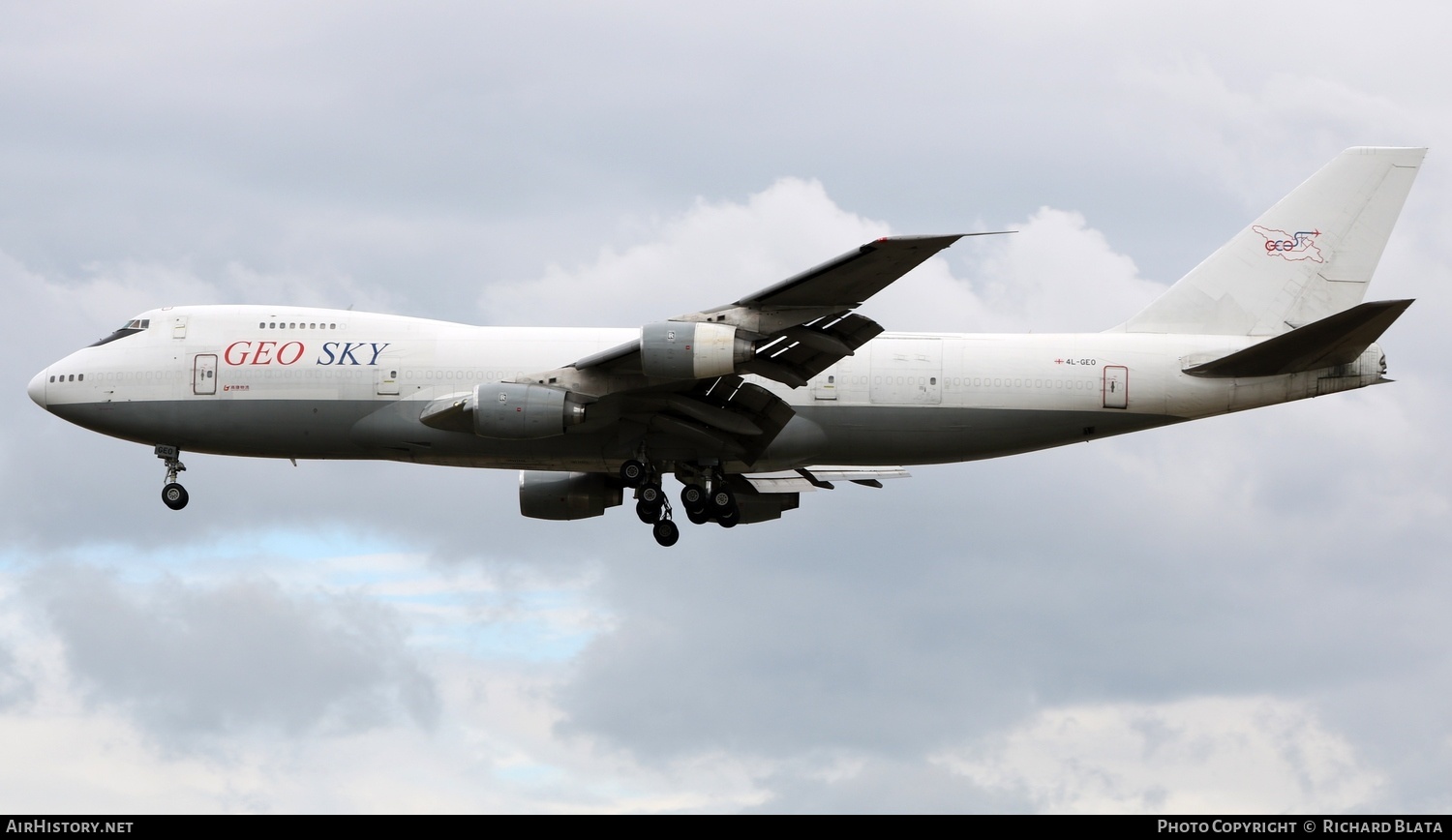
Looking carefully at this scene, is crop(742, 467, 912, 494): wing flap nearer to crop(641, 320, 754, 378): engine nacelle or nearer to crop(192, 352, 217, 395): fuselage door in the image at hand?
crop(641, 320, 754, 378): engine nacelle

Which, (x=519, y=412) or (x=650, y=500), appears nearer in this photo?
(x=519, y=412)

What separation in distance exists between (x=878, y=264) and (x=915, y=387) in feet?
23.2

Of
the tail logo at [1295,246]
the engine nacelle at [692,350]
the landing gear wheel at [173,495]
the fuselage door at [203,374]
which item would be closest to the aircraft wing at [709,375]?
the engine nacelle at [692,350]

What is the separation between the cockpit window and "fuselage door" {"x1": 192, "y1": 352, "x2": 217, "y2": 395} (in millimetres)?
2081

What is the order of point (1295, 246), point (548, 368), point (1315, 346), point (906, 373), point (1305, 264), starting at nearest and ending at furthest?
1. point (1315, 346)
2. point (906, 373)
3. point (548, 368)
4. point (1305, 264)
5. point (1295, 246)

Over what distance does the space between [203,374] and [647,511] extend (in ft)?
38.4

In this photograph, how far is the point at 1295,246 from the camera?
1690 inches

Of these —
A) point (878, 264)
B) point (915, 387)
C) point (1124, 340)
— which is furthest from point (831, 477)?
point (878, 264)

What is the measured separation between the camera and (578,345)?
137 ft

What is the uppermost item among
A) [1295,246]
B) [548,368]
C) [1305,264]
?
[1295,246]

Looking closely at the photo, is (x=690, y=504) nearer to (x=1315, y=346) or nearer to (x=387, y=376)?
(x=387, y=376)

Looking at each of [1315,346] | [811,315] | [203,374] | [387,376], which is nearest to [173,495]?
[203,374]

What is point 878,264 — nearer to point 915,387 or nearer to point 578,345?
point 915,387

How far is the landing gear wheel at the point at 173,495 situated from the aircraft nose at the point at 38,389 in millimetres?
3929
